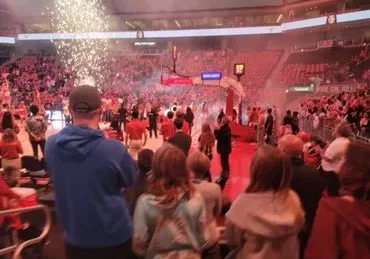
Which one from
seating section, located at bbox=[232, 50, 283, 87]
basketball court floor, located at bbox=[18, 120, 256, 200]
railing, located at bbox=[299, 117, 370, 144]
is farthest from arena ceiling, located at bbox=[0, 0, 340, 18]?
railing, located at bbox=[299, 117, 370, 144]

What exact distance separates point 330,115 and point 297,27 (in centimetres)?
1884

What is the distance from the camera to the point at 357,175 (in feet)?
5.87

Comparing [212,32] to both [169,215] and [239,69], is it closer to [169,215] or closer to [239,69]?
[239,69]

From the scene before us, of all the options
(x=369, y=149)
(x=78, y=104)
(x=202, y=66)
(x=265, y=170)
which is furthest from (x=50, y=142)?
(x=202, y=66)

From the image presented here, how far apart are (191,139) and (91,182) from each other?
14.4 feet

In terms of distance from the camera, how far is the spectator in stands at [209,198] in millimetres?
2416

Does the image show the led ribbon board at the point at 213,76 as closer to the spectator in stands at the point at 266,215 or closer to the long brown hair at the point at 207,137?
the long brown hair at the point at 207,137

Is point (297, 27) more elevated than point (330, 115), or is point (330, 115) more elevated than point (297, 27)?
point (297, 27)

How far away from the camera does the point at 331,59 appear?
27.7m

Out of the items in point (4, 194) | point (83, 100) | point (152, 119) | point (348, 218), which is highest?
point (83, 100)

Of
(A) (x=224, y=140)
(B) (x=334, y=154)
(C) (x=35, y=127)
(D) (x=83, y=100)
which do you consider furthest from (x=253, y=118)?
(D) (x=83, y=100)

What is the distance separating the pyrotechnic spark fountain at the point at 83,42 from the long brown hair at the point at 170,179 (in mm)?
29768

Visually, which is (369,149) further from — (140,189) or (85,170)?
(140,189)

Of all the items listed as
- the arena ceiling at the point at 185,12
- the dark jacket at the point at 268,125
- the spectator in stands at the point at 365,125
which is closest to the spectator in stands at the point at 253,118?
the dark jacket at the point at 268,125
